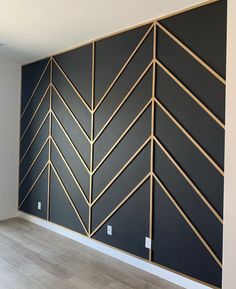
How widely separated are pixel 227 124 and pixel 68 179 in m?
2.78

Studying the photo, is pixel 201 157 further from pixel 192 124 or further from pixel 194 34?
pixel 194 34

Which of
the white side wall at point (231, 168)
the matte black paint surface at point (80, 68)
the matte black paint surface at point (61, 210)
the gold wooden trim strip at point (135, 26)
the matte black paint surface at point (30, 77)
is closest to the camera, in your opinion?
the white side wall at point (231, 168)

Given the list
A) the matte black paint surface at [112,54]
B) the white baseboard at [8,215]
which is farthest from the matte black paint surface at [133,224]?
the white baseboard at [8,215]

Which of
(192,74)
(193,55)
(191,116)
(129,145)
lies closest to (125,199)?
(129,145)

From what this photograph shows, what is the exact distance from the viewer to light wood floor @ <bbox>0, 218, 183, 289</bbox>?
2609 millimetres

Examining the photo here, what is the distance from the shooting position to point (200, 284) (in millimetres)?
2486

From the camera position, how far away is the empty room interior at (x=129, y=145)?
2.46m

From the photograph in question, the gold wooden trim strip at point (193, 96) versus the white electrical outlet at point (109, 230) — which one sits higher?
the gold wooden trim strip at point (193, 96)

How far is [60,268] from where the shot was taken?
2.92 meters

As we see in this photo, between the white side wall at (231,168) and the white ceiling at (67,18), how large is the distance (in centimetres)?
125

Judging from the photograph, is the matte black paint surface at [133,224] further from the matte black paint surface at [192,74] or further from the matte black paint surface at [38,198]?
the matte black paint surface at [38,198]

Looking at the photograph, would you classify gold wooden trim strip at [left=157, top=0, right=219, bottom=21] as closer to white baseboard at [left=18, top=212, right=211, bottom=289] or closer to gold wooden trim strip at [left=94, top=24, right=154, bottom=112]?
gold wooden trim strip at [left=94, top=24, right=154, bottom=112]

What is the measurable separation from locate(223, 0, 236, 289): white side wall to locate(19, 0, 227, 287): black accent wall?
908 millimetres

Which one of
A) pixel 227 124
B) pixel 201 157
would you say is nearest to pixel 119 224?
pixel 201 157
